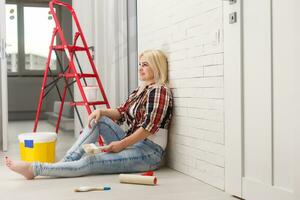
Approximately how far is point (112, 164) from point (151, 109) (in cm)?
45

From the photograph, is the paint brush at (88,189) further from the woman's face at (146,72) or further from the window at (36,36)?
the window at (36,36)

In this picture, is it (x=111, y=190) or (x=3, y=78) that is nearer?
(x=111, y=190)

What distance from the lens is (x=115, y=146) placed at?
8.57ft

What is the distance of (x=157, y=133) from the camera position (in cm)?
276

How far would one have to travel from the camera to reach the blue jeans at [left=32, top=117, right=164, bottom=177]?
249 cm

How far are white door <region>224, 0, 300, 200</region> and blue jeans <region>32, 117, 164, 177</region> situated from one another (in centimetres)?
73

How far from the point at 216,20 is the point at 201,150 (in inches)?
31.1

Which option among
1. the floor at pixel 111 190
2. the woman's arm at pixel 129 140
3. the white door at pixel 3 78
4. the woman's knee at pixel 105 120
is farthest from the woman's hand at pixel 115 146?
the white door at pixel 3 78

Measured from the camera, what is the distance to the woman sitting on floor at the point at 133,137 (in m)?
2.52

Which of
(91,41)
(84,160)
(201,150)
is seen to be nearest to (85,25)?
(91,41)

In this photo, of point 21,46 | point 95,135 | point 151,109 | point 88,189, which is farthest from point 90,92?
point 21,46

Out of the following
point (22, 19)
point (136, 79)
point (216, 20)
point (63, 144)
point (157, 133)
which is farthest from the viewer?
point (22, 19)

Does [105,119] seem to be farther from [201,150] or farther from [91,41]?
[91,41]

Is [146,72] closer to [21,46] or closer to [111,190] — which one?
[111,190]
